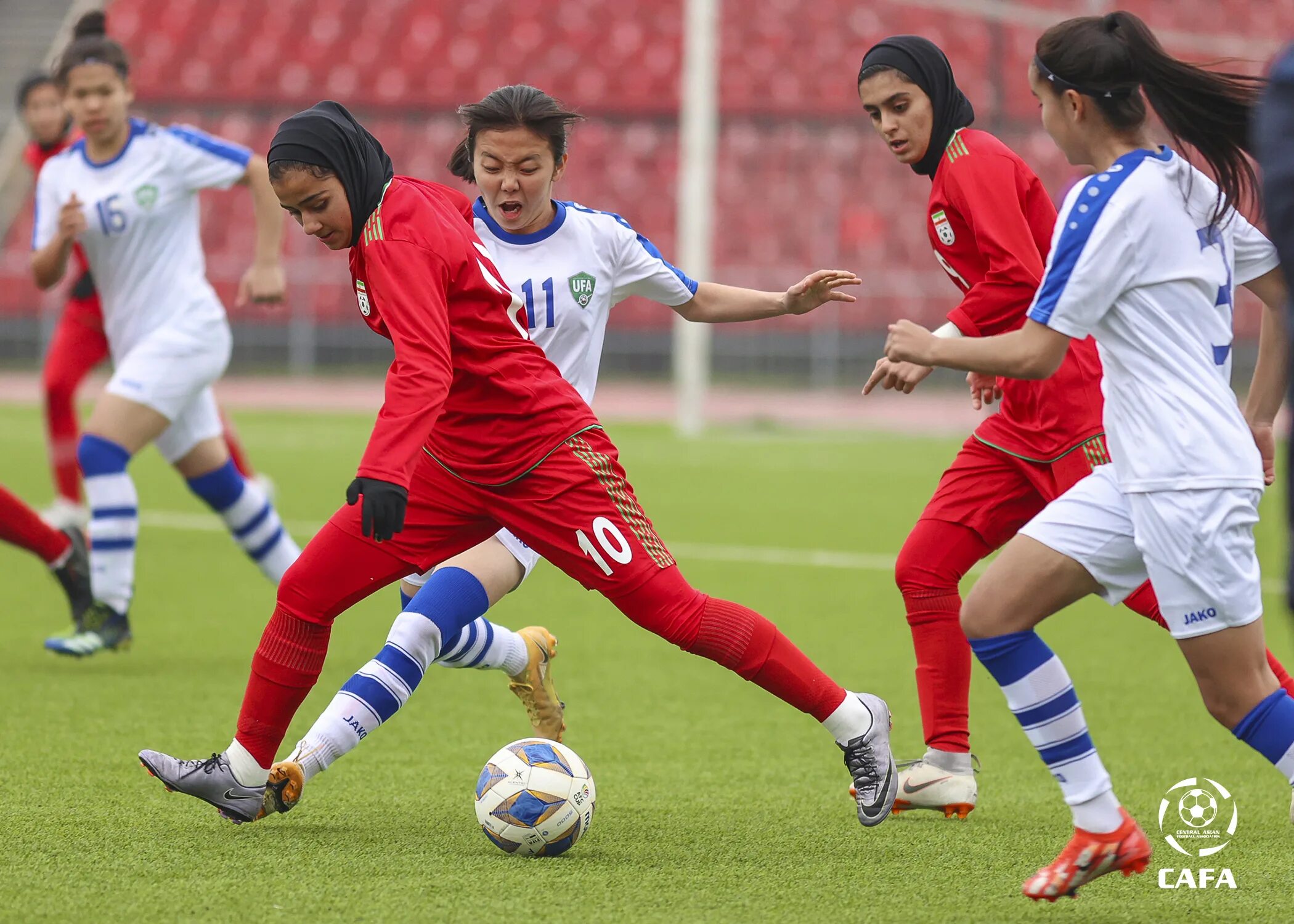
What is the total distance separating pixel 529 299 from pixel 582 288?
0.50ft

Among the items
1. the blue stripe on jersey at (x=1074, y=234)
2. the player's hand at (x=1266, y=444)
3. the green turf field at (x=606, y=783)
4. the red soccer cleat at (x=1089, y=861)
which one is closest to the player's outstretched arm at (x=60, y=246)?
the green turf field at (x=606, y=783)

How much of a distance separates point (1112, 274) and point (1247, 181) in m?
0.45

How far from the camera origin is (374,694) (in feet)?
12.8

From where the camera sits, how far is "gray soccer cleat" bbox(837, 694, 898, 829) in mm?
3895

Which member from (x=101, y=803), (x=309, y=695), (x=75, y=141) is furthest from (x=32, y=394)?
(x=101, y=803)

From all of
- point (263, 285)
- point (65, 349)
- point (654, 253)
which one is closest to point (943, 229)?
point (654, 253)

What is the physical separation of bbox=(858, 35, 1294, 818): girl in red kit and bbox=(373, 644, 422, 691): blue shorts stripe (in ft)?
4.15

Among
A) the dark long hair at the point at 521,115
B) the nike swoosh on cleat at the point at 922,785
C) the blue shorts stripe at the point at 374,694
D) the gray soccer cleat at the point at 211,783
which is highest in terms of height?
the dark long hair at the point at 521,115

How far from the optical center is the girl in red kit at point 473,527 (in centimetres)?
370

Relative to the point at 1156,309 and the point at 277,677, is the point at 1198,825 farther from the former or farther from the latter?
the point at 277,677

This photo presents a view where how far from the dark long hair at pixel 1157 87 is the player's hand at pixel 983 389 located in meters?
0.97

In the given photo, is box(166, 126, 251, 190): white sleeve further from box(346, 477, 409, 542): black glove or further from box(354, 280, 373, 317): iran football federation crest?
box(346, 477, 409, 542): black glove

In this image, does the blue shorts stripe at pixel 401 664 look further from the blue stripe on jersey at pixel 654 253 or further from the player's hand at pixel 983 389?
the player's hand at pixel 983 389

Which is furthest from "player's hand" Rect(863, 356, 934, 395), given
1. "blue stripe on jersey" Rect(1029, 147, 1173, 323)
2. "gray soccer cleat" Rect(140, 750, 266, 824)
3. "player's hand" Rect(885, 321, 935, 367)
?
"gray soccer cleat" Rect(140, 750, 266, 824)
